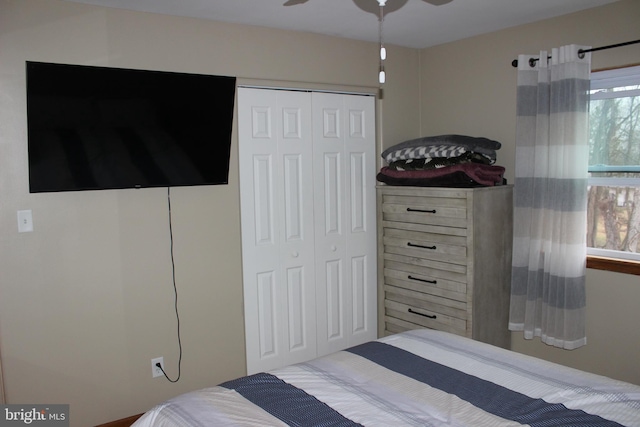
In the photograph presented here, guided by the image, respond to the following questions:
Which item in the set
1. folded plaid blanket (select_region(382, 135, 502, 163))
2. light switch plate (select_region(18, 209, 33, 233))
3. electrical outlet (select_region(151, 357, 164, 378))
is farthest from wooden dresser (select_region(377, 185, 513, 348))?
light switch plate (select_region(18, 209, 33, 233))

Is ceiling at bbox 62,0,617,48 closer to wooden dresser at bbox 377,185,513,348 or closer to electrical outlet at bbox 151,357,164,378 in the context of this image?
wooden dresser at bbox 377,185,513,348

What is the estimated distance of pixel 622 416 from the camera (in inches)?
62.4

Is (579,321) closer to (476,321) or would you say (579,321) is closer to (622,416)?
(476,321)

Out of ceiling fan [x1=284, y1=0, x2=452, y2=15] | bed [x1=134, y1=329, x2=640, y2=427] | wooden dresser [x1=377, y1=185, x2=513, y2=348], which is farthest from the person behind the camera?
wooden dresser [x1=377, y1=185, x2=513, y2=348]

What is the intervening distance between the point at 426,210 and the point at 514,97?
0.95 metres

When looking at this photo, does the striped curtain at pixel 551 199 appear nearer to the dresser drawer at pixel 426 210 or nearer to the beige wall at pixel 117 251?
the dresser drawer at pixel 426 210

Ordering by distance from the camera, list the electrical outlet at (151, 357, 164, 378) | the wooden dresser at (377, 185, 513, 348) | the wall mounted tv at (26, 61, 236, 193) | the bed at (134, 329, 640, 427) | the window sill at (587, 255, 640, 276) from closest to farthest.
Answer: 1. the bed at (134, 329, 640, 427)
2. the wall mounted tv at (26, 61, 236, 193)
3. the window sill at (587, 255, 640, 276)
4. the electrical outlet at (151, 357, 164, 378)
5. the wooden dresser at (377, 185, 513, 348)

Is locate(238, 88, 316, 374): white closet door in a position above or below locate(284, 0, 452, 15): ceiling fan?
below

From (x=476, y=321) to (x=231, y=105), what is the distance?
6.47 feet

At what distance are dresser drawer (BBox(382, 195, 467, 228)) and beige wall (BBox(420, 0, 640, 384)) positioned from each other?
1.92ft

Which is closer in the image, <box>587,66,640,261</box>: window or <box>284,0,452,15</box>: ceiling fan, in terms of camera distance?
<box>284,0,452,15</box>: ceiling fan

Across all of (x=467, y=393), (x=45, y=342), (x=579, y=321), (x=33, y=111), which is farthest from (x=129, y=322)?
(x=579, y=321)

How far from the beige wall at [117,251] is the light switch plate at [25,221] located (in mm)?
31

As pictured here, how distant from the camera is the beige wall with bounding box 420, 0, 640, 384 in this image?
9.60 feet
